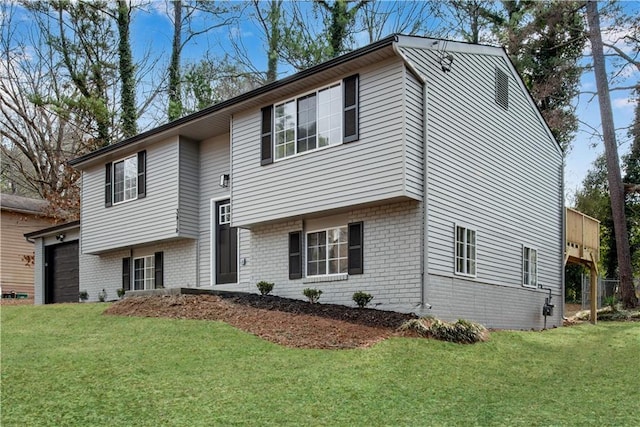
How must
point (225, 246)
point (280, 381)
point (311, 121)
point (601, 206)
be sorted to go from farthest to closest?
point (601, 206), point (225, 246), point (311, 121), point (280, 381)

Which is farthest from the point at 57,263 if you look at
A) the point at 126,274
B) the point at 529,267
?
the point at 529,267

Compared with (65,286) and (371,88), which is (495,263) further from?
(65,286)

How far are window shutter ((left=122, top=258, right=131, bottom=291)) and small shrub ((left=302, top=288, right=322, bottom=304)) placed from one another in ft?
25.0

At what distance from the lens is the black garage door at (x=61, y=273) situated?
66.2 ft

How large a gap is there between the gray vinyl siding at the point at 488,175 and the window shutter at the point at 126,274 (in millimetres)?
10090

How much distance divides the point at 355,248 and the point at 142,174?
24.9 feet

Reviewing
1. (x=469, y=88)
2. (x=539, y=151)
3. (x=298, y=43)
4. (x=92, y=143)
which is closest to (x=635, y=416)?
(x=469, y=88)

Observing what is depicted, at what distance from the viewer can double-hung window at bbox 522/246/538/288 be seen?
584 inches

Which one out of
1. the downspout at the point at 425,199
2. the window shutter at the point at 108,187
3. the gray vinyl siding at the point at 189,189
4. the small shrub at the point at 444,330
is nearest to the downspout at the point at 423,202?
the downspout at the point at 425,199

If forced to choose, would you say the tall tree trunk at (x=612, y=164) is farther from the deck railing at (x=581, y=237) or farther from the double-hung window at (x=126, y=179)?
the double-hung window at (x=126, y=179)

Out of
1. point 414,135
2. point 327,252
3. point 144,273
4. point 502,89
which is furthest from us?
point 144,273

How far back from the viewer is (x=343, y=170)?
11.3 meters

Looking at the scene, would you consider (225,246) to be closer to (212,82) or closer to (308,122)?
(308,122)

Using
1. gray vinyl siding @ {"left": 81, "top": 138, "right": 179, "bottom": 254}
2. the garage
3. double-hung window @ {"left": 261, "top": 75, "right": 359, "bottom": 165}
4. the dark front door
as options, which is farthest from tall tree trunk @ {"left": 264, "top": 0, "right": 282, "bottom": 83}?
double-hung window @ {"left": 261, "top": 75, "right": 359, "bottom": 165}
